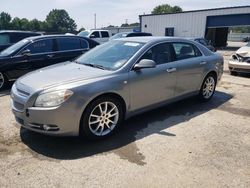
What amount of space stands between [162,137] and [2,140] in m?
2.48

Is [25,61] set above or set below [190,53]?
below

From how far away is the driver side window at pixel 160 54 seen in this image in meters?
4.85

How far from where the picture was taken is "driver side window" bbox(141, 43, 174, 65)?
15.9 feet

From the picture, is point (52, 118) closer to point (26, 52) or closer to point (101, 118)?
point (101, 118)

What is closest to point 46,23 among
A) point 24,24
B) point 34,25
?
point 34,25

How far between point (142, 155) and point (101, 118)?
0.86 meters

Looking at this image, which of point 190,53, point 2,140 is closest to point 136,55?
point 190,53

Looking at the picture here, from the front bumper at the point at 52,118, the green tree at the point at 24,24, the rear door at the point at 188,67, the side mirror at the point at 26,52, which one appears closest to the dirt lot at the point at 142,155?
the front bumper at the point at 52,118

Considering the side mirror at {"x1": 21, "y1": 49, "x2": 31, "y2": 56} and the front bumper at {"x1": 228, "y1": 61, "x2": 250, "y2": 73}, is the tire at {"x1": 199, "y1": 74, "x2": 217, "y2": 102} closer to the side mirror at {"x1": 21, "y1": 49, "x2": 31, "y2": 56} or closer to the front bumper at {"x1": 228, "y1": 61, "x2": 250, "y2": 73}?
the front bumper at {"x1": 228, "y1": 61, "x2": 250, "y2": 73}

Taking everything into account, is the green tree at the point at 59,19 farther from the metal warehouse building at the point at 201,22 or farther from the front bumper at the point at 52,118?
the front bumper at the point at 52,118

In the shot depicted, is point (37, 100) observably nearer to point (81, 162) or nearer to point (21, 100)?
point (21, 100)

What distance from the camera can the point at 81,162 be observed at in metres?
3.55

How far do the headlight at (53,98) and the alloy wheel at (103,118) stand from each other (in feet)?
1.65

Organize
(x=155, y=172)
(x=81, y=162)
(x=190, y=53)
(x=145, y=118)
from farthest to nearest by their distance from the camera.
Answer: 1. (x=190, y=53)
2. (x=145, y=118)
3. (x=81, y=162)
4. (x=155, y=172)
